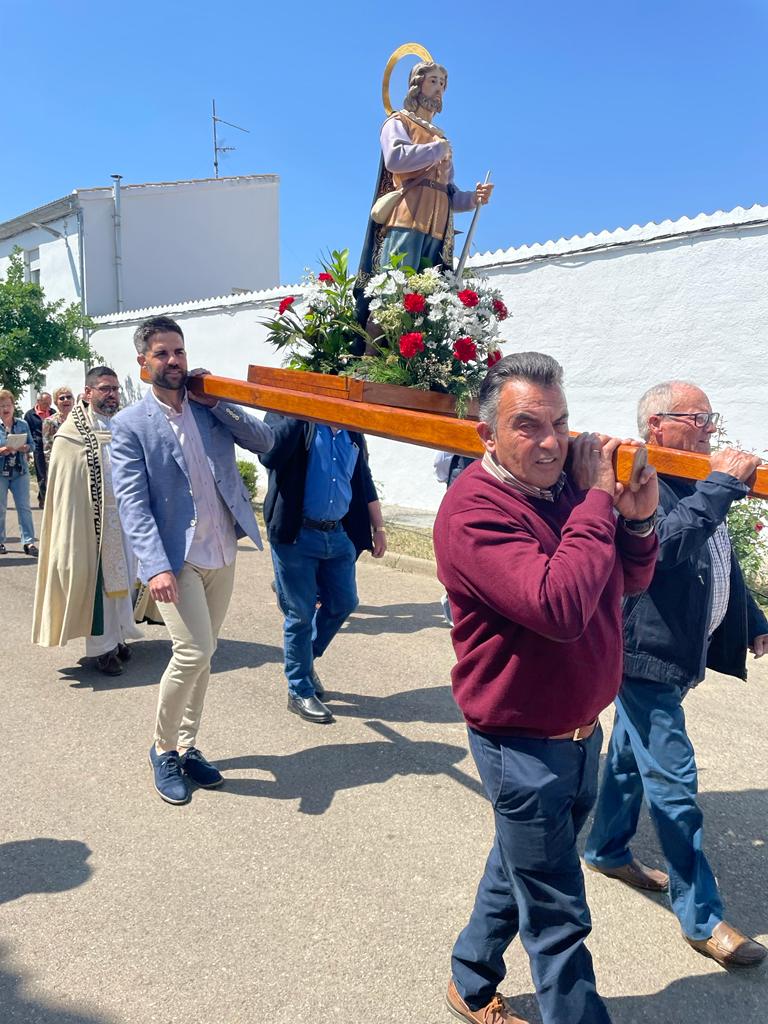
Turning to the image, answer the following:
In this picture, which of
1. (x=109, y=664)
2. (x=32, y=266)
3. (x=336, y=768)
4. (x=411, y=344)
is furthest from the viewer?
(x=32, y=266)

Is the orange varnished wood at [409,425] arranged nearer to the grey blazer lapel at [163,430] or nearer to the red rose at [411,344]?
the red rose at [411,344]

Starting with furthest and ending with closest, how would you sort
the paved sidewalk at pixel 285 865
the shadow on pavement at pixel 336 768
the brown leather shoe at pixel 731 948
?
1. the shadow on pavement at pixel 336 768
2. the brown leather shoe at pixel 731 948
3. the paved sidewalk at pixel 285 865

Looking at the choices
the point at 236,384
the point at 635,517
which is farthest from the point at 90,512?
the point at 635,517

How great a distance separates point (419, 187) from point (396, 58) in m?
0.54

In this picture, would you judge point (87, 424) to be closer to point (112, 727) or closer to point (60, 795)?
point (112, 727)

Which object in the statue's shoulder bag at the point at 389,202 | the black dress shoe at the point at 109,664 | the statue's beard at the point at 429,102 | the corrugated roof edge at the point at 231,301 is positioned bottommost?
the black dress shoe at the point at 109,664

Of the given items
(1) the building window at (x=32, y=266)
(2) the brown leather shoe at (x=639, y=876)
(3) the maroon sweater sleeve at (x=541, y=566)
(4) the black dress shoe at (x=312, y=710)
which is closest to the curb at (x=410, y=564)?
(4) the black dress shoe at (x=312, y=710)

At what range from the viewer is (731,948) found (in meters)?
2.73

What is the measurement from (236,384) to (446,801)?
6.76 ft

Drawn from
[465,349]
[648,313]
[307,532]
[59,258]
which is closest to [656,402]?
[465,349]

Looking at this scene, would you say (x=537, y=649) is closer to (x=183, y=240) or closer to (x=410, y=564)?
(x=410, y=564)

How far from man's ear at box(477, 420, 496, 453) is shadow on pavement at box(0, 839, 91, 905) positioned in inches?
89.9

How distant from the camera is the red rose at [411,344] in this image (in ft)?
9.82

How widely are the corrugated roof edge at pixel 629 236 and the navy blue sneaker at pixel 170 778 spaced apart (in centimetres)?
755
